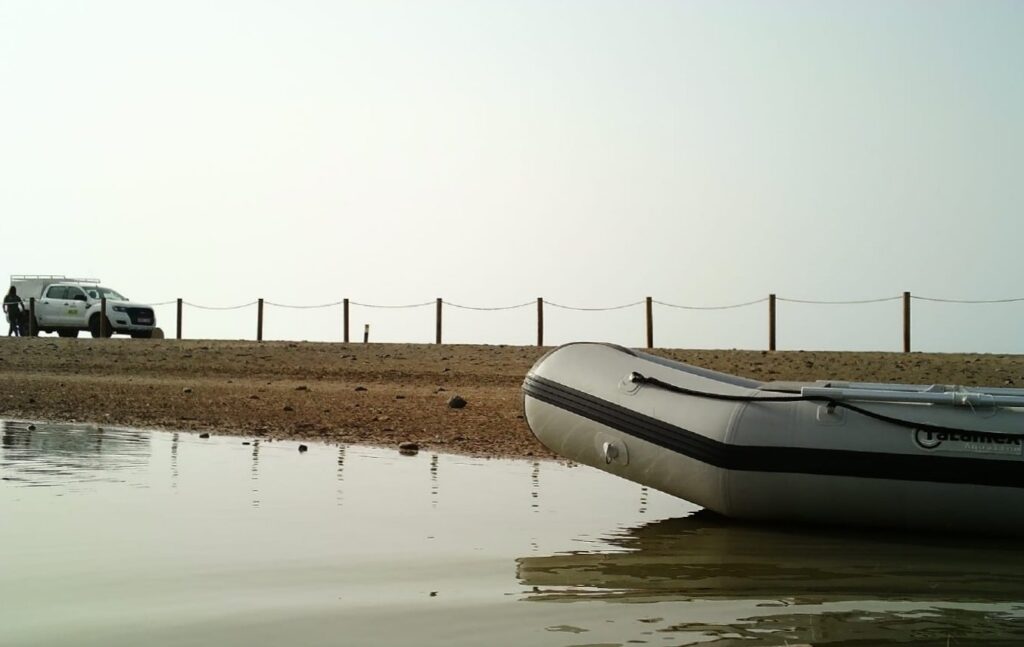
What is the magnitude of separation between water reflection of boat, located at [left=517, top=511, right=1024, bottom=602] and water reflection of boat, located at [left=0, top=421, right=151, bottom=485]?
3.39 metres

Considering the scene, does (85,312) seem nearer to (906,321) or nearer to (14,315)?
(14,315)

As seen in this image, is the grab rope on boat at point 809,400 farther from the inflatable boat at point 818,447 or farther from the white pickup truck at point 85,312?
the white pickup truck at point 85,312

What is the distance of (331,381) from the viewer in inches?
605

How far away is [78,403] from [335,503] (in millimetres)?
6644

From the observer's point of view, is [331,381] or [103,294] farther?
[103,294]

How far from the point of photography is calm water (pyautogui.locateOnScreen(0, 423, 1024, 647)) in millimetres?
4102

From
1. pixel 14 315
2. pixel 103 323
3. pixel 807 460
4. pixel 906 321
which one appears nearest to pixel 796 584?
pixel 807 460

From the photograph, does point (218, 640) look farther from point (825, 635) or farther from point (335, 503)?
point (335, 503)

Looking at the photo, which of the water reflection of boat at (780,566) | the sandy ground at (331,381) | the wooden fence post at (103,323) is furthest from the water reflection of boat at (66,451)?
the wooden fence post at (103,323)

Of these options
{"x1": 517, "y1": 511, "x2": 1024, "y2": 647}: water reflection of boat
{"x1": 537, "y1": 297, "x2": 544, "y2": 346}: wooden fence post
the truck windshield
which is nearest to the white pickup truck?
the truck windshield

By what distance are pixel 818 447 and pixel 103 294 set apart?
88.9ft

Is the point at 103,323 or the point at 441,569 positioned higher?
the point at 103,323

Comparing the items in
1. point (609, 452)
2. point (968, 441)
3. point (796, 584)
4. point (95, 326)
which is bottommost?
point (796, 584)

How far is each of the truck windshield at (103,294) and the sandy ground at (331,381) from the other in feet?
22.7
